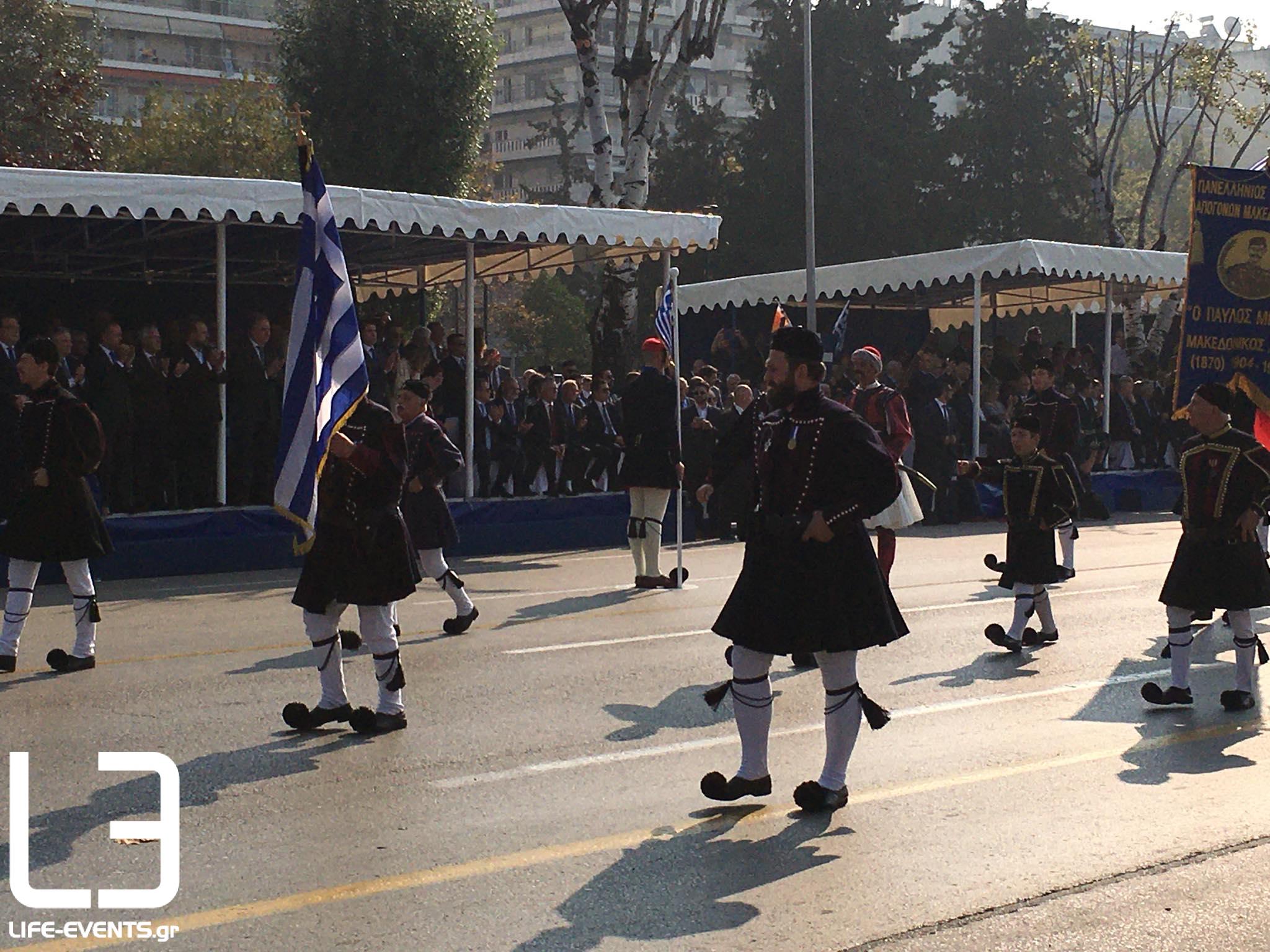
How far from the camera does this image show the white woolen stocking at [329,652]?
8.35 meters

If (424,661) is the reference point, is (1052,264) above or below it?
above

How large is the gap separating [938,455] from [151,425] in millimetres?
→ 11030

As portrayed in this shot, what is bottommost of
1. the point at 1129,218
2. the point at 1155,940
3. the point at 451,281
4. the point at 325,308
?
the point at 1155,940

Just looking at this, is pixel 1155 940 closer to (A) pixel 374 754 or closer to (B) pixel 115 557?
(A) pixel 374 754

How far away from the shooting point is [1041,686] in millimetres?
9883

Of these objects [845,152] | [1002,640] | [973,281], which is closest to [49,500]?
[1002,640]

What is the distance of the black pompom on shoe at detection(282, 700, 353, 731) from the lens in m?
8.38

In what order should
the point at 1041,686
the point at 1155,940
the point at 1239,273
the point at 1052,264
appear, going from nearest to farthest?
the point at 1155,940 → the point at 1041,686 → the point at 1239,273 → the point at 1052,264

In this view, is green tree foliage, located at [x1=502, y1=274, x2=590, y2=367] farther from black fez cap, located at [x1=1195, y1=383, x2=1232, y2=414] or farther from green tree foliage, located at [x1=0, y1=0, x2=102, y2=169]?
black fez cap, located at [x1=1195, y1=383, x2=1232, y2=414]

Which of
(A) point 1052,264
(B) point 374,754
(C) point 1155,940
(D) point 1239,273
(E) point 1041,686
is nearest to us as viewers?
(C) point 1155,940

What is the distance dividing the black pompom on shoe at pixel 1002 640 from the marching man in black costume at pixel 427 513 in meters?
3.71

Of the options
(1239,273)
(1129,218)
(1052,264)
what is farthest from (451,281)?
(1129,218)

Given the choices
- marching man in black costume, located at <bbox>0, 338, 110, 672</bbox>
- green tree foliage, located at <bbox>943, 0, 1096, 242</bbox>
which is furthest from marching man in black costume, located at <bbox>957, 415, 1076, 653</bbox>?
green tree foliage, located at <bbox>943, 0, 1096, 242</bbox>

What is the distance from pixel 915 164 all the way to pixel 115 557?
37779 millimetres
